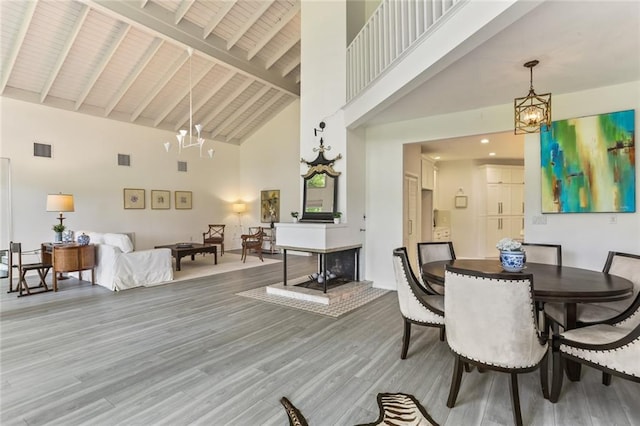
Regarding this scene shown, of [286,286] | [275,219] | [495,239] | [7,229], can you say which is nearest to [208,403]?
[286,286]

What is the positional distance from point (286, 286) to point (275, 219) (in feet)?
17.0

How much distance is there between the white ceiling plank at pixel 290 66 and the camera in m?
8.26

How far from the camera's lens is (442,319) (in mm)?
2502

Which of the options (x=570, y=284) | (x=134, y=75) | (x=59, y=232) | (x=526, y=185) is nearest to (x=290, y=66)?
(x=134, y=75)

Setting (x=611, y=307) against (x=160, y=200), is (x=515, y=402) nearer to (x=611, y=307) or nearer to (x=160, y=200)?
(x=611, y=307)

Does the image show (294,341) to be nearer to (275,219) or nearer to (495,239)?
(275,219)

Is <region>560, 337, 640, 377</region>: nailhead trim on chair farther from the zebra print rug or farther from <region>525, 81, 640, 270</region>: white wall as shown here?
<region>525, 81, 640, 270</region>: white wall

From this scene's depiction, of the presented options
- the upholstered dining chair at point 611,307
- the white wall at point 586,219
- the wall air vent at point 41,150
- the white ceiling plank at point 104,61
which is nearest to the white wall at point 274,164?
the white ceiling plank at point 104,61

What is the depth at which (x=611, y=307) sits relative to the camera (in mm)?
2666

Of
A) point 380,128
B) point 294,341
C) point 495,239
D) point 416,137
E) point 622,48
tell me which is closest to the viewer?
point 622,48

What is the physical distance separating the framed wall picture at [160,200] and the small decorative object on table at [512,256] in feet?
28.8

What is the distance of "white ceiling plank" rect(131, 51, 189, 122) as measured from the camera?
6868mm

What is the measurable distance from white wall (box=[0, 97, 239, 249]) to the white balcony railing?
640 cm

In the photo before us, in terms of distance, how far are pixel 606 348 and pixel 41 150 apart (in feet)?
31.5
